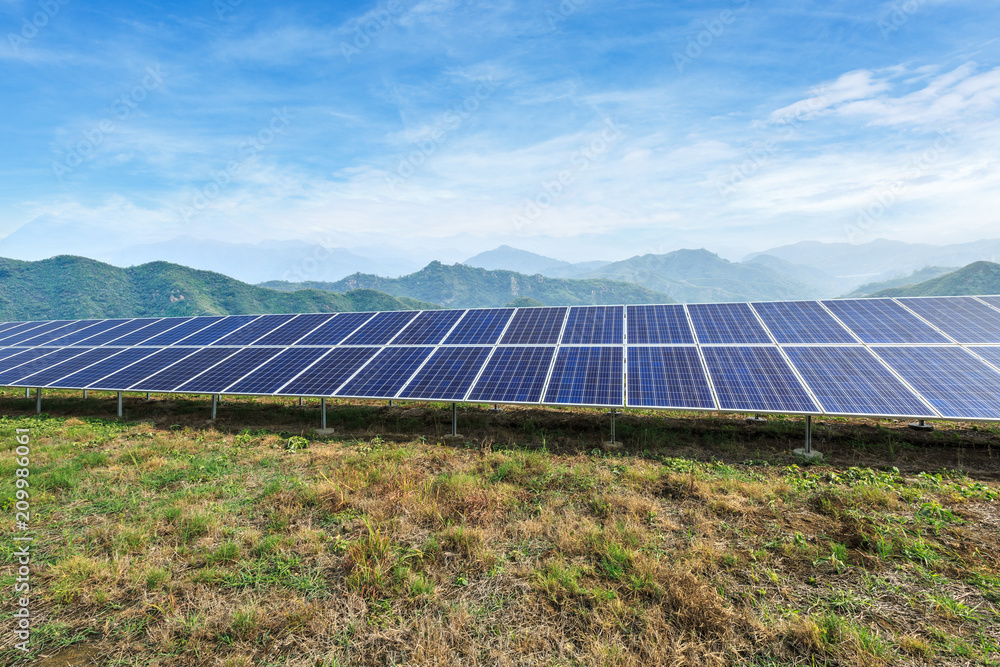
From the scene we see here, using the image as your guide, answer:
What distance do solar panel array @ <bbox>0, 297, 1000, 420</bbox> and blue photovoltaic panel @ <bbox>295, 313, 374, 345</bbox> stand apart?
0.40 feet

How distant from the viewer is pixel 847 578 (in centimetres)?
648

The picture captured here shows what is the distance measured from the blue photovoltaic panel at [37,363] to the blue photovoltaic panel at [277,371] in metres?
10.9

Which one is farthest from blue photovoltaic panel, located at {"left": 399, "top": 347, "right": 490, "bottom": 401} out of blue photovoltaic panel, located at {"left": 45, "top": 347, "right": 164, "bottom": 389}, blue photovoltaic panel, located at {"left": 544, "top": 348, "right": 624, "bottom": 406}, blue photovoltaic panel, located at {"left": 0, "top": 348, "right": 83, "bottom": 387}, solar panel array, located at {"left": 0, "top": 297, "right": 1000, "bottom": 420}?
blue photovoltaic panel, located at {"left": 0, "top": 348, "right": 83, "bottom": 387}

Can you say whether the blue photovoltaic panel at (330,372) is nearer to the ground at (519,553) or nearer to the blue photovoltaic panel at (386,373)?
the blue photovoltaic panel at (386,373)

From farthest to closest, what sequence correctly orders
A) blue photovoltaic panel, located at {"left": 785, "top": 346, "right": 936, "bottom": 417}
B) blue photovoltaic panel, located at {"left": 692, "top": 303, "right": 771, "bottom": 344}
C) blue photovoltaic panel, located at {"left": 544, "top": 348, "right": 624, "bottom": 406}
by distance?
blue photovoltaic panel, located at {"left": 692, "top": 303, "right": 771, "bottom": 344}, blue photovoltaic panel, located at {"left": 544, "top": 348, "right": 624, "bottom": 406}, blue photovoltaic panel, located at {"left": 785, "top": 346, "right": 936, "bottom": 417}

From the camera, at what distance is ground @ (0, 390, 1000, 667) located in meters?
5.39

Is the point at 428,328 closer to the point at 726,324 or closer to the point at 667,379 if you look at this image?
the point at 667,379

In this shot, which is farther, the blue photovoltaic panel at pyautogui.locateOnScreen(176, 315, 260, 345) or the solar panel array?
the blue photovoltaic panel at pyautogui.locateOnScreen(176, 315, 260, 345)

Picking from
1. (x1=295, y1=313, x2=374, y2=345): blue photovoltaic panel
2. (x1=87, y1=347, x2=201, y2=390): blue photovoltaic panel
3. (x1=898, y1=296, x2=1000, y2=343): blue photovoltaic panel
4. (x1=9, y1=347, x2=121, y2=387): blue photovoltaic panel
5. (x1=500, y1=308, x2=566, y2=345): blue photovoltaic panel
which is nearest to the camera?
(x1=898, y1=296, x2=1000, y2=343): blue photovoltaic panel

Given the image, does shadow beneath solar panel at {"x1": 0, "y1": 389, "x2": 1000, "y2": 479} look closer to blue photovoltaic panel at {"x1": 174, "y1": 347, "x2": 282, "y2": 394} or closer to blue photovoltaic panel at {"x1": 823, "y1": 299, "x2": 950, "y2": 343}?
blue photovoltaic panel at {"x1": 174, "y1": 347, "x2": 282, "y2": 394}

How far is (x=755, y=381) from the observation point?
1223 cm

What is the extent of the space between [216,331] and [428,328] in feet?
44.3

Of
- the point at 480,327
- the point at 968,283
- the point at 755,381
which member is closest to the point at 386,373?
the point at 480,327

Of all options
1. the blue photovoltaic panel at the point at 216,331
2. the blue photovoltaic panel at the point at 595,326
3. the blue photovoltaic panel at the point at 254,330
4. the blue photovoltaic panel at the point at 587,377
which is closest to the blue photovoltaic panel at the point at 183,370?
the blue photovoltaic panel at the point at 254,330
